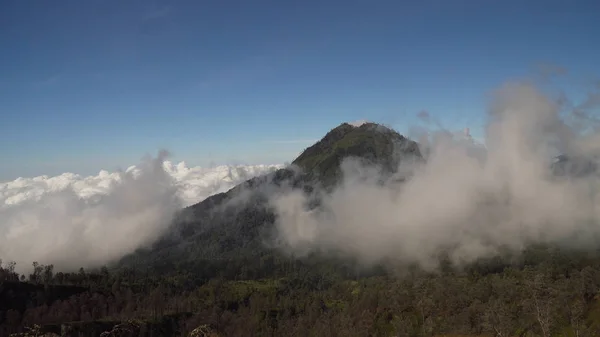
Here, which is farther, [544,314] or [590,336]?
[590,336]

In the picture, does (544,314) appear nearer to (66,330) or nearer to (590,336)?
(590,336)

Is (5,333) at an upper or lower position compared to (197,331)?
lower

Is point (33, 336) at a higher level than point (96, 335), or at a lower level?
higher

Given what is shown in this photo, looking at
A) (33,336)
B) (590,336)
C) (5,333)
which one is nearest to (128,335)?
(5,333)

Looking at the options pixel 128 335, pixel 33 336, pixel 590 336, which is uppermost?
pixel 33 336

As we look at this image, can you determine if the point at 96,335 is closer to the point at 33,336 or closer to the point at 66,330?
the point at 66,330

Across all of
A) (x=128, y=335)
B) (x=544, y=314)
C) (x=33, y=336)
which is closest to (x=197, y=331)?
(x=33, y=336)

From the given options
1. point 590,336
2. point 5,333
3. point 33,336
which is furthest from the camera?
point 590,336

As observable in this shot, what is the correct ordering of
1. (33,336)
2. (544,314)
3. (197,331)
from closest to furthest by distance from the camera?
(197,331)
(33,336)
(544,314)

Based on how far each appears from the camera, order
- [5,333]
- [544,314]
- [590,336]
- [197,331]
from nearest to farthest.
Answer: [197,331], [544,314], [5,333], [590,336]
